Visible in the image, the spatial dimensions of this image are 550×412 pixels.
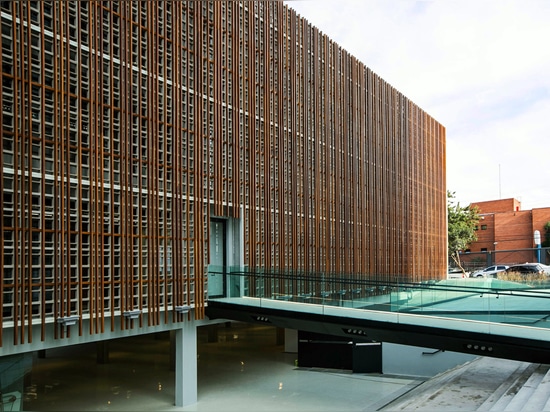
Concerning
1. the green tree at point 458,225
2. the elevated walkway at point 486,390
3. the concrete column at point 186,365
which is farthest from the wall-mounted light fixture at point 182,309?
the green tree at point 458,225

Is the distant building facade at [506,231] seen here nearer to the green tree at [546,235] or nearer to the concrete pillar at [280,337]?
the green tree at [546,235]

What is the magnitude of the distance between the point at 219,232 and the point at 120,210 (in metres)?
3.96

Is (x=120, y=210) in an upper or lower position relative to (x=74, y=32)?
lower

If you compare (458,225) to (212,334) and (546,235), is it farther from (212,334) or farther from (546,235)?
(212,334)

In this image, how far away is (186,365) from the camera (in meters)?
13.2

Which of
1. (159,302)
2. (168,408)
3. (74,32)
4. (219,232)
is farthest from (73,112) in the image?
(168,408)

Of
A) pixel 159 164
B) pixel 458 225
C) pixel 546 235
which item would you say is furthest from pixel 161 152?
pixel 546 235

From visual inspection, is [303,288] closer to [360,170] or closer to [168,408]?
[168,408]

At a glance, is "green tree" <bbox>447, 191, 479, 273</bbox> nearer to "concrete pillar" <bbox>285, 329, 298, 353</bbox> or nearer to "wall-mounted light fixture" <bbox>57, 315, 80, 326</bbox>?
"concrete pillar" <bbox>285, 329, 298, 353</bbox>

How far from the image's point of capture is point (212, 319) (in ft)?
46.3

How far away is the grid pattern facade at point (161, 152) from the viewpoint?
1009 centimetres

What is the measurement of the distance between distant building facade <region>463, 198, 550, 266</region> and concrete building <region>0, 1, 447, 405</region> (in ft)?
87.1

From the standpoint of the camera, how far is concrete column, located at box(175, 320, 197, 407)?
42.8 ft

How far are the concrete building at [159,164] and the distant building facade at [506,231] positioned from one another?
2655 cm
